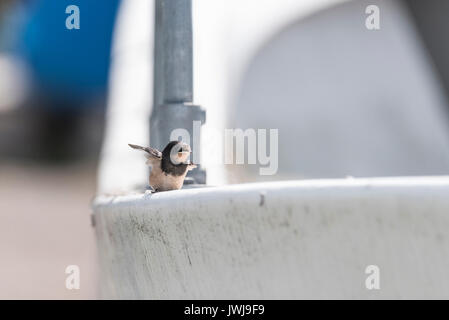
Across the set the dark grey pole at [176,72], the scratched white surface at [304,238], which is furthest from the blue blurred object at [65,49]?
the scratched white surface at [304,238]

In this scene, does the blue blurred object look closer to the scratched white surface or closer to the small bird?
the small bird

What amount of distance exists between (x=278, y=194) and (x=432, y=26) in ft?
34.9

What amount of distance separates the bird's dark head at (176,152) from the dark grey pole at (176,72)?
0.31m

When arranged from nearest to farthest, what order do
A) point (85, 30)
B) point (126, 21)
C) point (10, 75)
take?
point (126, 21) → point (85, 30) → point (10, 75)

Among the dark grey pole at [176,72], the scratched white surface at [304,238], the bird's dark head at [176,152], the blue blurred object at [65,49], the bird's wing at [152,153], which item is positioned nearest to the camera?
the scratched white surface at [304,238]

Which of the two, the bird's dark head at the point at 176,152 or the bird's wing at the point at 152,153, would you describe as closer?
the bird's dark head at the point at 176,152

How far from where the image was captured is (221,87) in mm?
9352

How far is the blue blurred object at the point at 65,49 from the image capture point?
15.6 m

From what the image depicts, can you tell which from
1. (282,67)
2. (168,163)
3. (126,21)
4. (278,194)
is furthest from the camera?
(126,21)

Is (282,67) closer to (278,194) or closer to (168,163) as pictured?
(168,163)

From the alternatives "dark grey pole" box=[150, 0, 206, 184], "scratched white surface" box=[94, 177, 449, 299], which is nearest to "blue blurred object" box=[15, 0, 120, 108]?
"dark grey pole" box=[150, 0, 206, 184]

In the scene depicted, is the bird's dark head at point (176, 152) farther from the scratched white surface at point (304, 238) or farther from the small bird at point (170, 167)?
the scratched white surface at point (304, 238)
